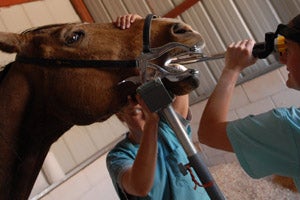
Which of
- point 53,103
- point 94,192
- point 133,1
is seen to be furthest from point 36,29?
point 133,1

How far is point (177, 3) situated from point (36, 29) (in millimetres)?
2835

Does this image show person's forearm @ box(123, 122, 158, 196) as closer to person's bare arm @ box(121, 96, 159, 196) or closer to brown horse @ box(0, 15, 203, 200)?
person's bare arm @ box(121, 96, 159, 196)

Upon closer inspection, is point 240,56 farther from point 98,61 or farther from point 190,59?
point 98,61

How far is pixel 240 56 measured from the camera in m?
1.14

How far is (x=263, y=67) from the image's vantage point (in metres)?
3.75

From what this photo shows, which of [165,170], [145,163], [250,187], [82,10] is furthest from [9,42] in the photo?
[82,10]

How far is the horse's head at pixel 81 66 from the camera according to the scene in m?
1.25

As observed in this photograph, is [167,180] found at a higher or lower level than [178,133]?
lower

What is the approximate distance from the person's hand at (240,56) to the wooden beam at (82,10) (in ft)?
11.3

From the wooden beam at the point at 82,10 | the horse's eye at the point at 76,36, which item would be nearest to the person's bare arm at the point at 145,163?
the horse's eye at the point at 76,36

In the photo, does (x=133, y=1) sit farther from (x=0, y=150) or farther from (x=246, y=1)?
(x=0, y=150)

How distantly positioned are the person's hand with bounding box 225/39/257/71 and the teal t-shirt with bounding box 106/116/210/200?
43cm

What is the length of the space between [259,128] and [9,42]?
0.88 metres

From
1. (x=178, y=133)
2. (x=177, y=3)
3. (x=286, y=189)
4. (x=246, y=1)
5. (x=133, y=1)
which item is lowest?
(x=286, y=189)
